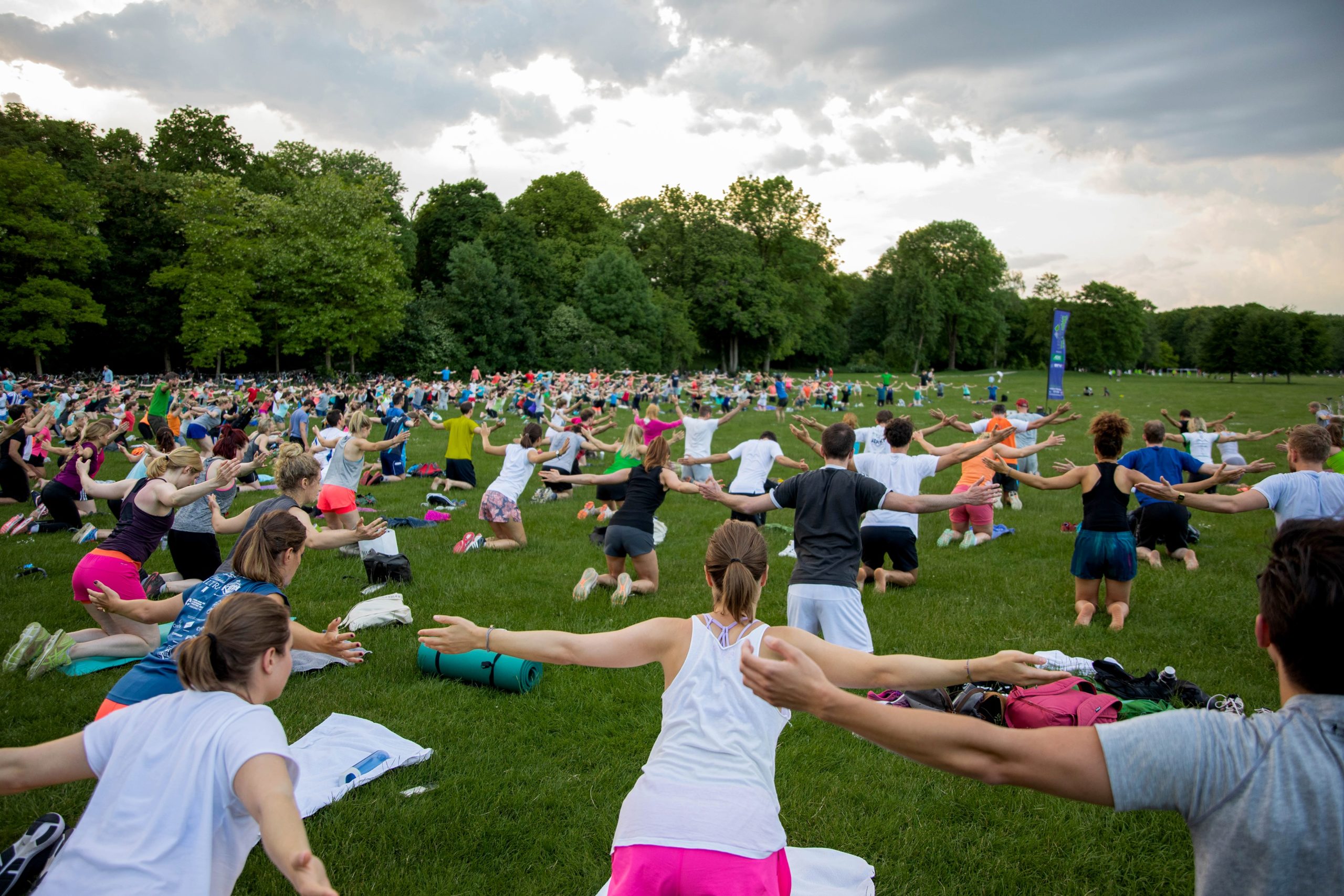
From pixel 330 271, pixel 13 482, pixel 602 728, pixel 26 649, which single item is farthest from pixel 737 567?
pixel 330 271

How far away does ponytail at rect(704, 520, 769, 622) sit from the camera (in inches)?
118

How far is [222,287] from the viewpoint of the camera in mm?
41594

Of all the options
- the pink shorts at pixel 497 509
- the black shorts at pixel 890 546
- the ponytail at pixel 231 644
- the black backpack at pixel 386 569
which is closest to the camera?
the ponytail at pixel 231 644

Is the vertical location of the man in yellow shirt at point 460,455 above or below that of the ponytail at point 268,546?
below

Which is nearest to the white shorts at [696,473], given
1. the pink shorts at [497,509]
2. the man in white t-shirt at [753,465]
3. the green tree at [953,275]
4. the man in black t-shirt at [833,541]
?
the man in white t-shirt at [753,465]

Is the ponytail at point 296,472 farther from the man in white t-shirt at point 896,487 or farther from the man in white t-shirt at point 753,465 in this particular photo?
the man in white t-shirt at point 753,465

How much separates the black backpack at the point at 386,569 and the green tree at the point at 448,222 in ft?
173

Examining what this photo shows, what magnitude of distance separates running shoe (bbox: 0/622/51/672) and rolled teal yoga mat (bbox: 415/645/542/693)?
327 centimetres

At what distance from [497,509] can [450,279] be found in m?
51.9

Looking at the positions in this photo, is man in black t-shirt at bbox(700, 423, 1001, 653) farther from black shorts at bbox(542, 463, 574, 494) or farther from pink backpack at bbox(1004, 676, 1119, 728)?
black shorts at bbox(542, 463, 574, 494)

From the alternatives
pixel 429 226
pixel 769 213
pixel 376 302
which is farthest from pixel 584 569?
pixel 769 213

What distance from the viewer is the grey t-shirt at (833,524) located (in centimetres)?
565

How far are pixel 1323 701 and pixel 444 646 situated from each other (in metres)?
2.78

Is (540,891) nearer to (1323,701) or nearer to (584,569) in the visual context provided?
(1323,701)
